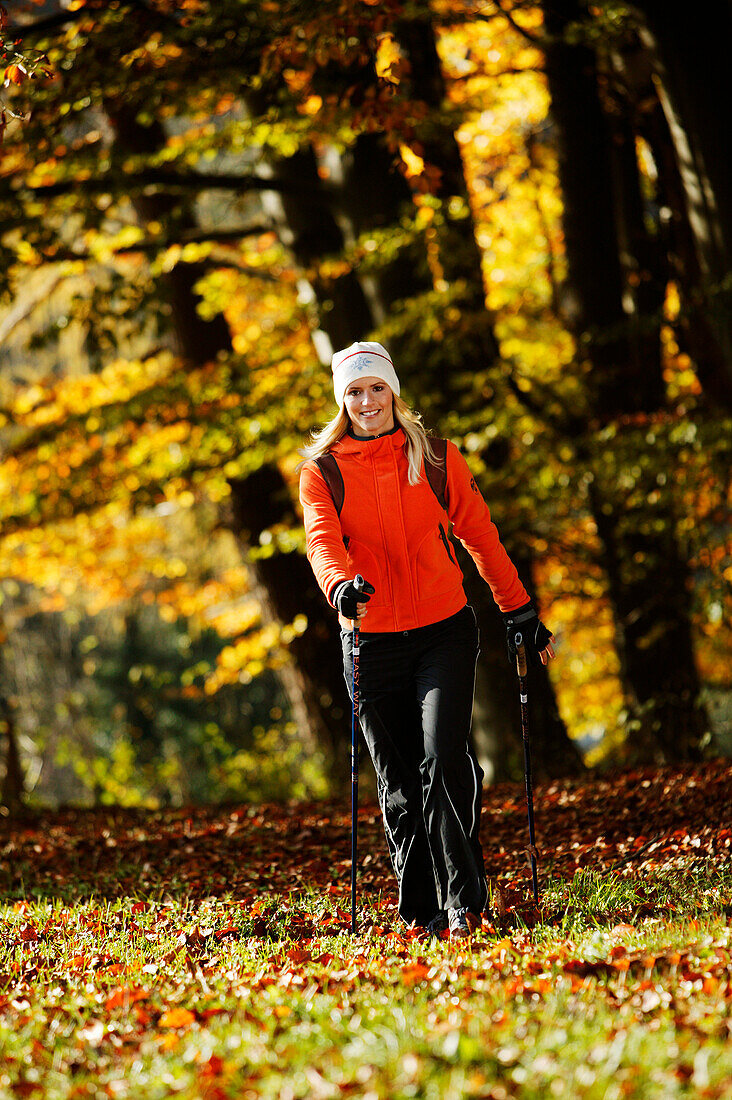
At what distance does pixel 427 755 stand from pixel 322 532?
963 mm

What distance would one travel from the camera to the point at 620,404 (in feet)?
31.7

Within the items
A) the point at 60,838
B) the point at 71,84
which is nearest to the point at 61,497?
the point at 60,838

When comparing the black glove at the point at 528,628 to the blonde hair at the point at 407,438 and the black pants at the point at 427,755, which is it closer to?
the black pants at the point at 427,755

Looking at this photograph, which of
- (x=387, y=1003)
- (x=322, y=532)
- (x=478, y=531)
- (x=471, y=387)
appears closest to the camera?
(x=387, y=1003)

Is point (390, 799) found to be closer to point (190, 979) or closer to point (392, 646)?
point (392, 646)

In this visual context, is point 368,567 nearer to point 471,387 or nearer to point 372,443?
point 372,443

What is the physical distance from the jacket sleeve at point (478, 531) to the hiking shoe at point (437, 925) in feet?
4.20

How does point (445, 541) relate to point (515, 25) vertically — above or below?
below

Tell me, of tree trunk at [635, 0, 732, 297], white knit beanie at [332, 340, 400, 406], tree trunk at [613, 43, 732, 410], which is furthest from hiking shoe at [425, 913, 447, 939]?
tree trunk at [613, 43, 732, 410]

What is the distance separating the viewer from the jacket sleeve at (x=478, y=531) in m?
4.69

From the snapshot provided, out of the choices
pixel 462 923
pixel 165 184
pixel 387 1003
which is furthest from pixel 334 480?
pixel 165 184

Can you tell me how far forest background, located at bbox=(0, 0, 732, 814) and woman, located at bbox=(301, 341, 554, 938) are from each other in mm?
2115

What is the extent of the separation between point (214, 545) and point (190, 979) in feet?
37.2

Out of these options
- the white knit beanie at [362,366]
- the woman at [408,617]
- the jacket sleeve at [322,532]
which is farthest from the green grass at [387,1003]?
the white knit beanie at [362,366]
